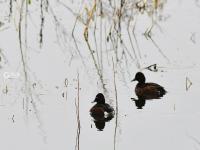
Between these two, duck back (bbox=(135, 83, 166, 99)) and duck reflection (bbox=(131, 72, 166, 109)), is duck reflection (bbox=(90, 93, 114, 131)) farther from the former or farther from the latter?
duck back (bbox=(135, 83, 166, 99))

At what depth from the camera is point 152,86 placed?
746cm

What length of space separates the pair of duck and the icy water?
80mm

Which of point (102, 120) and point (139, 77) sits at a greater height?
point (139, 77)

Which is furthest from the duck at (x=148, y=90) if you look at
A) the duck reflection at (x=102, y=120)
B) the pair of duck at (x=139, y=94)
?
the duck reflection at (x=102, y=120)

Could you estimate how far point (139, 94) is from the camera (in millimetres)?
7188

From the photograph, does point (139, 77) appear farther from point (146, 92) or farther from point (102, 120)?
point (102, 120)

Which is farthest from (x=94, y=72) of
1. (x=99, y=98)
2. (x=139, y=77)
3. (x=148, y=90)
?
(x=99, y=98)

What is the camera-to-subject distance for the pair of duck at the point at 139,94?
673cm

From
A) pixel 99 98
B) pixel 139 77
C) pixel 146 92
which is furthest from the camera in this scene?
pixel 139 77

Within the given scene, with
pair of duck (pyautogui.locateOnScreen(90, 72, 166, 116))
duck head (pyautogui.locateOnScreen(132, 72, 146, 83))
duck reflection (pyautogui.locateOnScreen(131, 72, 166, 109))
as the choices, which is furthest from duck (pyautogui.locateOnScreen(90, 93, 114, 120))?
duck head (pyautogui.locateOnScreen(132, 72, 146, 83))

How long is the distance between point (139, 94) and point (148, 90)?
10.1 inches

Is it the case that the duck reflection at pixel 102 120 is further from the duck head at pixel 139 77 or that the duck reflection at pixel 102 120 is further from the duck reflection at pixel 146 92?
the duck head at pixel 139 77

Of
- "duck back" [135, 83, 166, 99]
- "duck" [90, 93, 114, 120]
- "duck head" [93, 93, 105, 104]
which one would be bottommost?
"duck" [90, 93, 114, 120]

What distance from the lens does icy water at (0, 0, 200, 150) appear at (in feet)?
20.0
